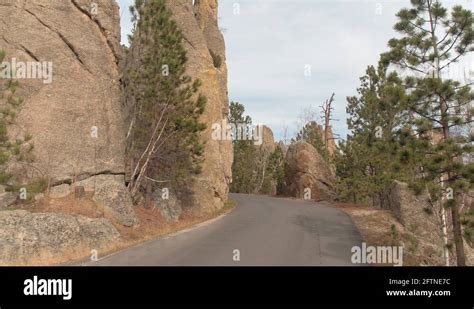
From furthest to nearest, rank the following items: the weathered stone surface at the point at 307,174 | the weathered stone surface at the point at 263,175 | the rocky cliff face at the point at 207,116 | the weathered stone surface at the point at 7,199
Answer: the weathered stone surface at the point at 263,175 < the weathered stone surface at the point at 307,174 < the rocky cliff face at the point at 207,116 < the weathered stone surface at the point at 7,199

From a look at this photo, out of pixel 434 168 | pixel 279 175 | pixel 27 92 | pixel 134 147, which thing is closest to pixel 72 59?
pixel 27 92

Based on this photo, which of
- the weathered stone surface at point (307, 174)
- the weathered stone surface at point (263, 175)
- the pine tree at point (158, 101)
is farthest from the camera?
the weathered stone surface at point (263, 175)

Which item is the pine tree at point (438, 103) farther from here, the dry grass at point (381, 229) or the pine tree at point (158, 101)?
the pine tree at point (158, 101)

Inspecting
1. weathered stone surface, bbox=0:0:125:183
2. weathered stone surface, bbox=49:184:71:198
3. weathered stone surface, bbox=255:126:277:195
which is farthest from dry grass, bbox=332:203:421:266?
weathered stone surface, bbox=255:126:277:195

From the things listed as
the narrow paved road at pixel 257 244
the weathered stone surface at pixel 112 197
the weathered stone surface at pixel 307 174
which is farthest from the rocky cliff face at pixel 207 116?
the weathered stone surface at pixel 307 174

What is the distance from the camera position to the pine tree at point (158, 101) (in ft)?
65.0

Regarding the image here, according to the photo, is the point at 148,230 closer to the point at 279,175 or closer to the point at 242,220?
the point at 242,220

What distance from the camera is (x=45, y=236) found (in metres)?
12.6

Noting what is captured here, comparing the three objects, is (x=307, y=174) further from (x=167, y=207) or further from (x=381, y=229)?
(x=381, y=229)

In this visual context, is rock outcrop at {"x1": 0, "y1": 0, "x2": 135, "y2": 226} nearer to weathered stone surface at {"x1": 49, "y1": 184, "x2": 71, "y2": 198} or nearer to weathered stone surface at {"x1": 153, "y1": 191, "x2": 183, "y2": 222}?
weathered stone surface at {"x1": 49, "y1": 184, "x2": 71, "y2": 198}

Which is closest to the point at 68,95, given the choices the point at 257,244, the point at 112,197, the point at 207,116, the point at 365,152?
the point at 112,197

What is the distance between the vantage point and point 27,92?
1733cm

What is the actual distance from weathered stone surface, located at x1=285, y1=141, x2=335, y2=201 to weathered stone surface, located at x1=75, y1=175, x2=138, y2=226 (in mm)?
21475

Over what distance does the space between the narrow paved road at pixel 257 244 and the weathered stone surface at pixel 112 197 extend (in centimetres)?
283
